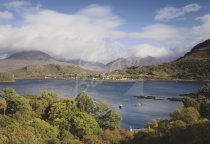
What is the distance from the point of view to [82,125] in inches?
2334

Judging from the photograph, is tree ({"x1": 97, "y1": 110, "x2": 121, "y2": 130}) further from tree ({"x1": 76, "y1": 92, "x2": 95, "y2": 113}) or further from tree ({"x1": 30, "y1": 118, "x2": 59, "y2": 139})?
tree ({"x1": 30, "y1": 118, "x2": 59, "y2": 139})

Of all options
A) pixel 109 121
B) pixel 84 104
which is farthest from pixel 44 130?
pixel 84 104

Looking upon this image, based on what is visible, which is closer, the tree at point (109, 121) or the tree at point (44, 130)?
the tree at point (44, 130)

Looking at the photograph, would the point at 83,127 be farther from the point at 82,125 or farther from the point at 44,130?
the point at 44,130

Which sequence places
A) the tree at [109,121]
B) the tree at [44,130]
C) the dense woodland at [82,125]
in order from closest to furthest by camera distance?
the dense woodland at [82,125], the tree at [44,130], the tree at [109,121]

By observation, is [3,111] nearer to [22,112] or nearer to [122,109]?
[22,112]

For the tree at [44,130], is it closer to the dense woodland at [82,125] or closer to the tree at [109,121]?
the dense woodland at [82,125]

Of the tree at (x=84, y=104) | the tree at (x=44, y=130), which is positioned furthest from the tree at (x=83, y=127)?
the tree at (x=84, y=104)

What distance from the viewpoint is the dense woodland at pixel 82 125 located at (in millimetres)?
46375

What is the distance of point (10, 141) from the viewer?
4681cm

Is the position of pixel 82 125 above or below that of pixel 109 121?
above

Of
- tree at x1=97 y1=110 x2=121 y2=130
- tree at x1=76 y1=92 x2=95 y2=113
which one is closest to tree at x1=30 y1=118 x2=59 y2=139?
tree at x1=97 y1=110 x2=121 y2=130

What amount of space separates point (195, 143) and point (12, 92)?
187 feet

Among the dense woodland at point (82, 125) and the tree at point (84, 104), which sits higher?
the tree at point (84, 104)
